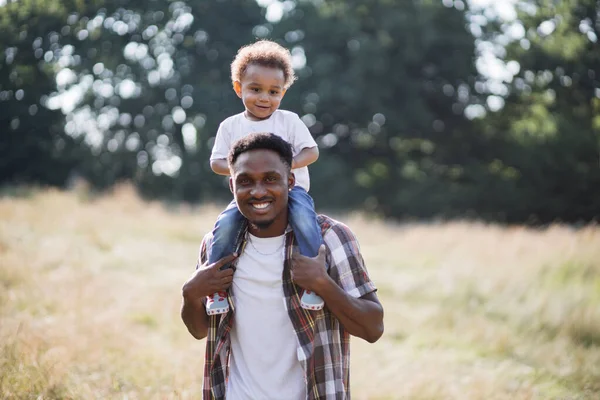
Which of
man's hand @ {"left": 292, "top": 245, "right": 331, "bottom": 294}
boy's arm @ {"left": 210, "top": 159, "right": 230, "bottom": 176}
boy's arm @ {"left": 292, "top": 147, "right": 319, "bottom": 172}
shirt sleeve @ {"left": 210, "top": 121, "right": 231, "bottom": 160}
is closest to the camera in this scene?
man's hand @ {"left": 292, "top": 245, "right": 331, "bottom": 294}

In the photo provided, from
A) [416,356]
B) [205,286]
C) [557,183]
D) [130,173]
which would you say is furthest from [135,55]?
[205,286]

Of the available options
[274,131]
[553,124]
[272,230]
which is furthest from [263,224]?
[553,124]

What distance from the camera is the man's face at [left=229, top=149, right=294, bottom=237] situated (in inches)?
98.0

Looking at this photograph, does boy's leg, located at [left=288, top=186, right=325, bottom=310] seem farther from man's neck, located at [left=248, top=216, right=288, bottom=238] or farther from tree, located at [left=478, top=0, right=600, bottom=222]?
tree, located at [left=478, top=0, right=600, bottom=222]

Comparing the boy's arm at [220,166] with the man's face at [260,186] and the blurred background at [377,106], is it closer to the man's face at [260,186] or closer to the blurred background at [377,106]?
the man's face at [260,186]

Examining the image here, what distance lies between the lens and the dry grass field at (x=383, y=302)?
4707 mm

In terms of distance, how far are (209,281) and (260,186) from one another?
0.44 metres

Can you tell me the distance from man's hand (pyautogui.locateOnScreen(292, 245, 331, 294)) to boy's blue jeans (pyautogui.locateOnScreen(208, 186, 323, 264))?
0.24ft

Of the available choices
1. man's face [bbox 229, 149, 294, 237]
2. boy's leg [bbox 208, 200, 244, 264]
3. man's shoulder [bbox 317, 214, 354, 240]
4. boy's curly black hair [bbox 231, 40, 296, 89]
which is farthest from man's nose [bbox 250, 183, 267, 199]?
boy's curly black hair [bbox 231, 40, 296, 89]

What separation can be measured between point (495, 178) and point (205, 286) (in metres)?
23.3

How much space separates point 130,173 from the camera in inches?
920

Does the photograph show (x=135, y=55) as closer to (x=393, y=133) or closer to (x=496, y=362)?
(x=393, y=133)

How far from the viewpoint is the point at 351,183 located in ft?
81.5

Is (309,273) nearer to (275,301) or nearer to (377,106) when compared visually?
(275,301)
